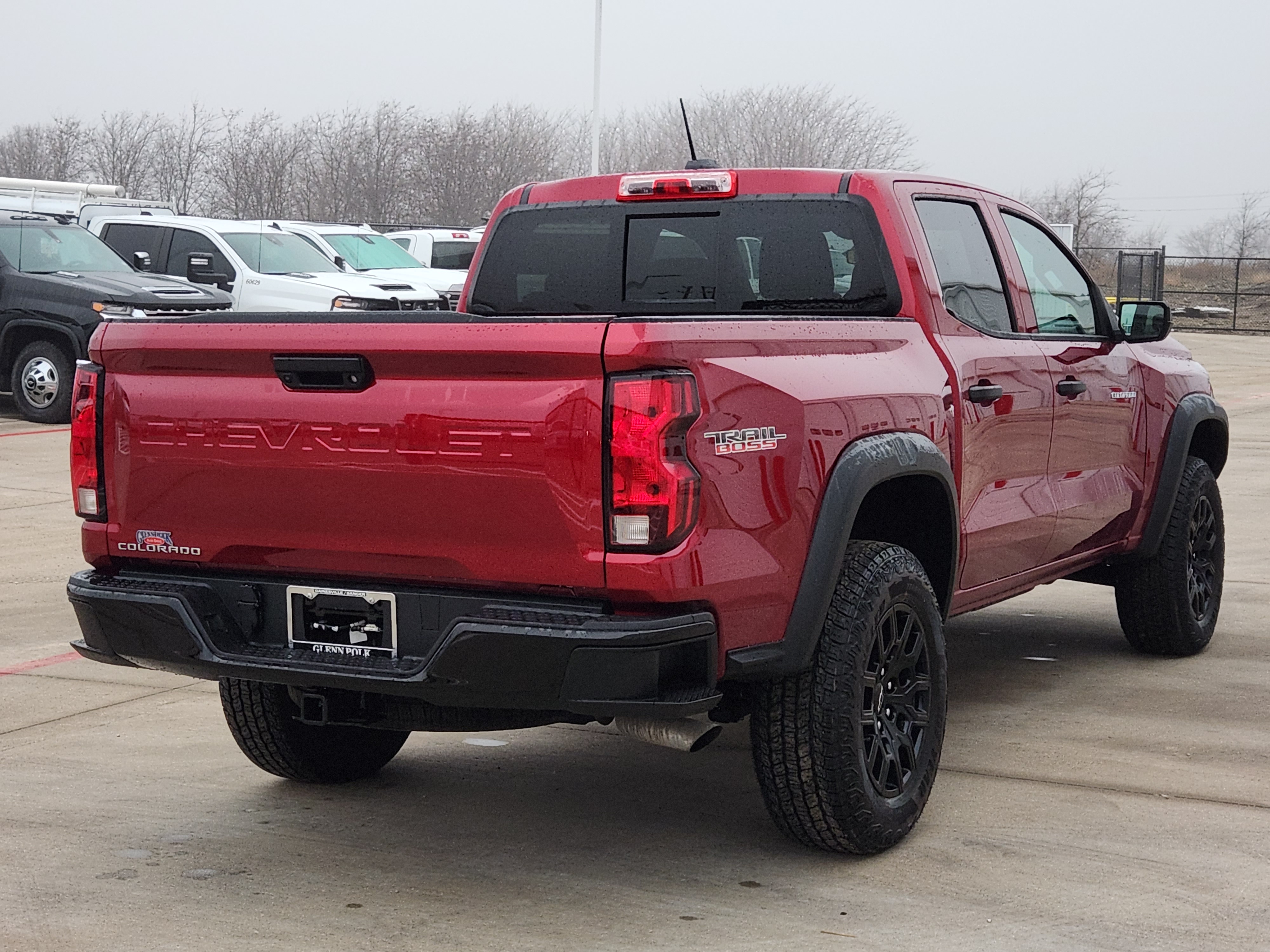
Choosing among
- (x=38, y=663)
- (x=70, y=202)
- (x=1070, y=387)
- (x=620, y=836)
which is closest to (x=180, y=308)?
(x=70, y=202)

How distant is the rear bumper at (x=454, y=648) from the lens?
3777mm

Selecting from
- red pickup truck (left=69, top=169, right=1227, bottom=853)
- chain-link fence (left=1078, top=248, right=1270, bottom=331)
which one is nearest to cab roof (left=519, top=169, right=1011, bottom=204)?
red pickup truck (left=69, top=169, right=1227, bottom=853)

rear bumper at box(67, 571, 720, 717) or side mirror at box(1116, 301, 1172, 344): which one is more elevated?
side mirror at box(1116, 301, 1172, 344)

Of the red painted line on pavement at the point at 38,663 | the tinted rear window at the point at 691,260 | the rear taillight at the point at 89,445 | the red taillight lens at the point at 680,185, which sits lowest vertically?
the red painted line on pavement at the point at 38,663

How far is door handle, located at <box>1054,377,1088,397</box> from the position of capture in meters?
5.76

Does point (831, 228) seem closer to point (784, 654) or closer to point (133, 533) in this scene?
point (784, 654)

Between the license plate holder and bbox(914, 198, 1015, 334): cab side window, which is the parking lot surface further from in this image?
bbox(914, 198, 1015, 334): cab side window

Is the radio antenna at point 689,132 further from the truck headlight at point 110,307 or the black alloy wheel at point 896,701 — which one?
the truck headlight at point 110,307

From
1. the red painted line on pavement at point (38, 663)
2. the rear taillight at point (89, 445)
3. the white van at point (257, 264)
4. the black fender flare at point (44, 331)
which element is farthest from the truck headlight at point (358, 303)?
the rear taillight at point (89, 445)

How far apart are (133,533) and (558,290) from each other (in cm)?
192

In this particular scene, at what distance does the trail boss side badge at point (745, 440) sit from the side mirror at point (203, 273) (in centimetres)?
1370

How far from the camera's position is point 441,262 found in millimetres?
25000

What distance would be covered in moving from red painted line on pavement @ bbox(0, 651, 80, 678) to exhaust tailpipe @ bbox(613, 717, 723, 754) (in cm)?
328

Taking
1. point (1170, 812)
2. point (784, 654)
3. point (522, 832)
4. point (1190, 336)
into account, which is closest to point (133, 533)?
point (522, 832)
